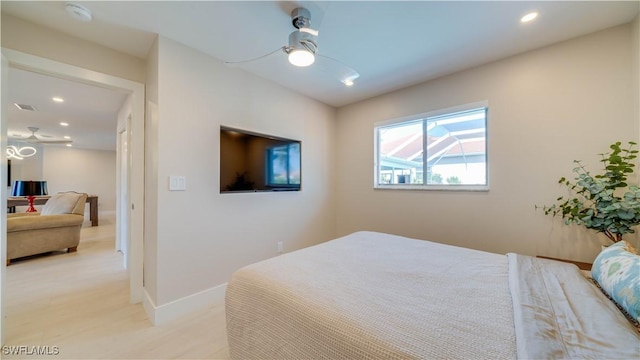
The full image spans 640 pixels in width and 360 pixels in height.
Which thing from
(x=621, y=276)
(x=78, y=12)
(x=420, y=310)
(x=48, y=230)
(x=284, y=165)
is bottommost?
(x=48, y=230)

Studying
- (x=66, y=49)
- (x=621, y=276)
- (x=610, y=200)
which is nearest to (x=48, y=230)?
(x=66, y=49)

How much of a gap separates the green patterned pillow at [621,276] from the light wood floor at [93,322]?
212 cm

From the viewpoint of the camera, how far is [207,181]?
2.31 metres

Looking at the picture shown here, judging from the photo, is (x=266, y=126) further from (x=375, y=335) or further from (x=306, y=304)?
(x=375, y=335)

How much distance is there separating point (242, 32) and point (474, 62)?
7.74 ft

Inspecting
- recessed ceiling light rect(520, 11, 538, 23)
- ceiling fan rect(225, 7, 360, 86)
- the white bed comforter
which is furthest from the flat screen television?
recessed ceiling light rect(520, 11, 538, 23)

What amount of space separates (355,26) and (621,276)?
2.16 metres

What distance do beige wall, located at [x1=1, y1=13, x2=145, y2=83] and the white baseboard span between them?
2146mm

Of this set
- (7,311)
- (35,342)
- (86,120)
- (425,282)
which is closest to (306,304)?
(425,282)

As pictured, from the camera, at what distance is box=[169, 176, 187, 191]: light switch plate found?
2043mm

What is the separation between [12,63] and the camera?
5.60 ft

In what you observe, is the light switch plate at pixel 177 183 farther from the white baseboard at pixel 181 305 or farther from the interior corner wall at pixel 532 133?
the interior corner wall at pixel 532 133

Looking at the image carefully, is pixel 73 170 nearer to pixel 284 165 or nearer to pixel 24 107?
pixel 24 107

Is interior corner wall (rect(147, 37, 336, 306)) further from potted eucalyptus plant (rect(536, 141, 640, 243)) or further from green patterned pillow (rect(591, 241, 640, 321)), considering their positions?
potted eucalyptus plant (rect(536, 141, 640, 243))
